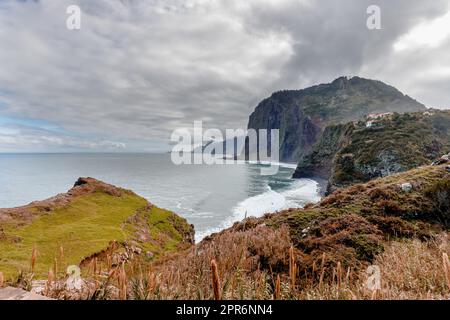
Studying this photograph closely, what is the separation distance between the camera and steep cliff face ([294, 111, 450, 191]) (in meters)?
40.6

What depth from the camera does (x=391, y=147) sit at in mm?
43281

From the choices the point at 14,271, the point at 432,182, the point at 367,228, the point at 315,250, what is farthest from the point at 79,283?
the point at 432,182

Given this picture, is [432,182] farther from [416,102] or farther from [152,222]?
[416,102]

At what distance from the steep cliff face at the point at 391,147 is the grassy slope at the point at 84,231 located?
33.3m

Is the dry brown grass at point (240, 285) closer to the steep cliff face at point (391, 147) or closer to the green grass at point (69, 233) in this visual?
the green grass at point (69, 233)

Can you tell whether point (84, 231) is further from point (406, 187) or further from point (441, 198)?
point (441, 198)

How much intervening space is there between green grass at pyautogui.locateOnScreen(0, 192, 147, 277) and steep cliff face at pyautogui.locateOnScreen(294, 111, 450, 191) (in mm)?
38278

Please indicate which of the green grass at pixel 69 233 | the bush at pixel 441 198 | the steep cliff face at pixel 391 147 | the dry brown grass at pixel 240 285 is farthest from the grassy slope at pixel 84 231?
the steep cliff face at pixel 391 147

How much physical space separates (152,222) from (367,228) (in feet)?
72.6

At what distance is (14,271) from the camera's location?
11391 mm

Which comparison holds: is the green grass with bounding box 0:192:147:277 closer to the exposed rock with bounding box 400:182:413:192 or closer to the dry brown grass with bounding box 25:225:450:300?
the dry brown grass with bounding box 25:225:450:300

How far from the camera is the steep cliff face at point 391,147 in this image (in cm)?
4056

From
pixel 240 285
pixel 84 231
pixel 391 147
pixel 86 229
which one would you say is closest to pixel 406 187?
pixel 240 285

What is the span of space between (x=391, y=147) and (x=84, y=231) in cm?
4762
